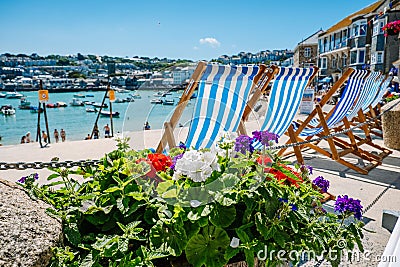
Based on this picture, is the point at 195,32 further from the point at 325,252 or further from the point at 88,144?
the point at 88,144

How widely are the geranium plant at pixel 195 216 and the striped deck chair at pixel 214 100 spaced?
343 mm

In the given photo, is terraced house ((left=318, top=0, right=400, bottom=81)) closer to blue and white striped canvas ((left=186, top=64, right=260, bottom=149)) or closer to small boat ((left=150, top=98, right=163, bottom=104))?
blue and white striped canvas ((left=186, top=64, right=260, bottom=149))

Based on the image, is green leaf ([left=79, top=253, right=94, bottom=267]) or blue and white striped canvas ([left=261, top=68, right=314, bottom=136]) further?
blue and white striped canvas ([left=261, top=68, right=314, bottom=136])

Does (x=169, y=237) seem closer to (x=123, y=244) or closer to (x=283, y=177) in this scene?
(x=123, y=244)

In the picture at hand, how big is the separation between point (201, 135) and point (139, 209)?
828mm

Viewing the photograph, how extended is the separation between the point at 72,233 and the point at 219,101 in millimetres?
906

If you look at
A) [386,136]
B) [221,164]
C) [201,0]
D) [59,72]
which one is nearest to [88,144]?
[201,0]

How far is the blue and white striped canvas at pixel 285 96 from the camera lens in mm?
3141

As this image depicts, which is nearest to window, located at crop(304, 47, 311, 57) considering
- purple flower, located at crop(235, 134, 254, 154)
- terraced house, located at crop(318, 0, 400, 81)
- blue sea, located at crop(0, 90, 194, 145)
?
terraced house, located at crop(318, 0, 400, 81)

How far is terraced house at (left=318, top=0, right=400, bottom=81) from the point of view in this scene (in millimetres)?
29016

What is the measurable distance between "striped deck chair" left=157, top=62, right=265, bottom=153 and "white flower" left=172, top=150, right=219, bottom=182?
0.45m

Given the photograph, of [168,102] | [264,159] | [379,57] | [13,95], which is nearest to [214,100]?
[168,102]

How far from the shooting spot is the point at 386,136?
4898mm

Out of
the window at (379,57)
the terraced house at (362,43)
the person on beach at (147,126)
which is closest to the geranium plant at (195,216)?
the person on beach at (147,126)
